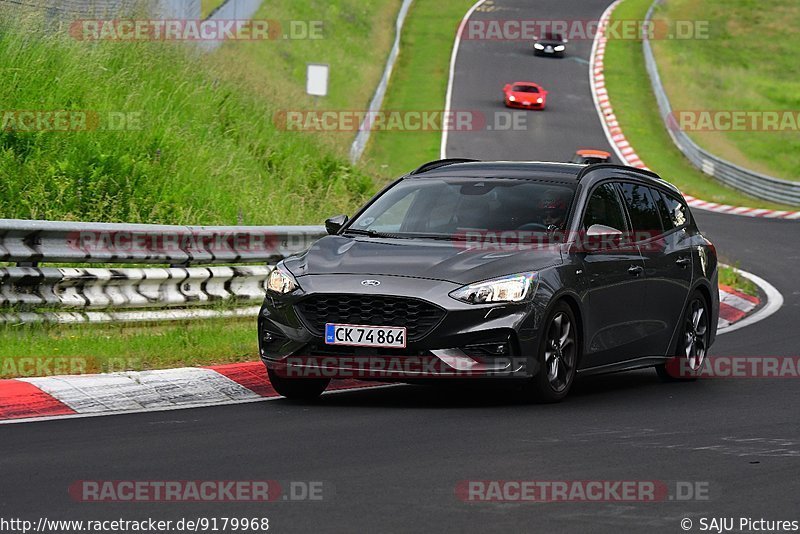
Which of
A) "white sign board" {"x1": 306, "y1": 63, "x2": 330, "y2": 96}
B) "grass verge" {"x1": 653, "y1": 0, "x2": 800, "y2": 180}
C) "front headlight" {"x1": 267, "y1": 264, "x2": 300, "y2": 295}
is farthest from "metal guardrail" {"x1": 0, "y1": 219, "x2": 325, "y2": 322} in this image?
"grass verge" {"x1": 653, "y1": 0, "x2": 800, "y2": 180}

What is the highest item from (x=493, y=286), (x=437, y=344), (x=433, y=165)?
(x=433, y=165)

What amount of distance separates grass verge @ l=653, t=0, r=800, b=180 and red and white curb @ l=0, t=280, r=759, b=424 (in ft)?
116

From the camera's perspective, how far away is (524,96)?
4894cm

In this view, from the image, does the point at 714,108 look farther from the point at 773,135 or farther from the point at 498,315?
the point at 498,315

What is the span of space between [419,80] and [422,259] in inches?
1723

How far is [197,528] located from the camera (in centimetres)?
575

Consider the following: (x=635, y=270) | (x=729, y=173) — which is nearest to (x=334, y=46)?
(x=729, y=173)

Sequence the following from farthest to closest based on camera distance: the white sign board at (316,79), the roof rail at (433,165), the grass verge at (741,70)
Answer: the grass verge at (741,70) → the white sign board at (316,79) → the roof rail at (433,165)

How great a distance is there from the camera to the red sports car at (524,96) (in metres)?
48.9

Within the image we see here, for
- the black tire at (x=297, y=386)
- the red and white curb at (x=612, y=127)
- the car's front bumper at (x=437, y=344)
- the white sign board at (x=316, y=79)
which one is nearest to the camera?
the car's front bumper at (x=437, y=344)

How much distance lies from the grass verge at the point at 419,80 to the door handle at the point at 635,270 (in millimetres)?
16542

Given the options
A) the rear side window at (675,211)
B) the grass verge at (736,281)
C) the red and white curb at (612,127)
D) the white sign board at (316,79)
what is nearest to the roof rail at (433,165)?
the rear side window at (675,211)

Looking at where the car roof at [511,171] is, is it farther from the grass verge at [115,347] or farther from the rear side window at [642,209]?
the grass verge at [115,347]

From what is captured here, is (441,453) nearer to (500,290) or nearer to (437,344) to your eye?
(437,344)
